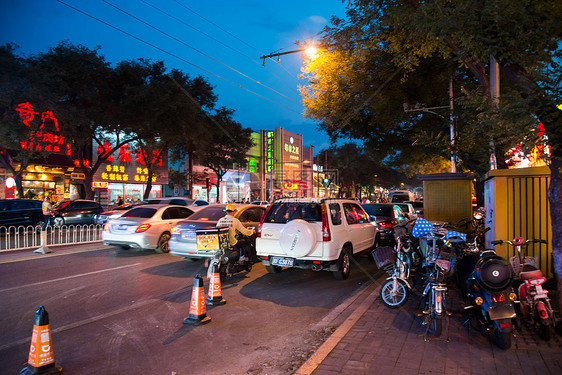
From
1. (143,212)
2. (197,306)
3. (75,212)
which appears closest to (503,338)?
(197,306)

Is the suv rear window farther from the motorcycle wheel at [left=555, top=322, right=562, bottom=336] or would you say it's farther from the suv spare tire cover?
the motorcycle wheel at [left=555, top=322, right=562, bottom=336]

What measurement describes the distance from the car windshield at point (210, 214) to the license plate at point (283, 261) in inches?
112

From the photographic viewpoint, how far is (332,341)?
4.52m

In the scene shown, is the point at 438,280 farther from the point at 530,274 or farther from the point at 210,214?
the point at 210,214

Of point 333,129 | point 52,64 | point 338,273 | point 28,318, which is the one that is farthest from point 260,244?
point 52,64

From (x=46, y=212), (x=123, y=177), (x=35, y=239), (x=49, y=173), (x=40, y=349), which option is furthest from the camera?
(x=123, y=177)

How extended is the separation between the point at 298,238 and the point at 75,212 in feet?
55.6

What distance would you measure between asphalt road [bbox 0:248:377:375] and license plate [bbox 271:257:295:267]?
1.65 ft

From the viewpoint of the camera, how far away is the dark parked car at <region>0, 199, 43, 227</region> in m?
16.3

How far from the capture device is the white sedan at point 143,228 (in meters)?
11.0

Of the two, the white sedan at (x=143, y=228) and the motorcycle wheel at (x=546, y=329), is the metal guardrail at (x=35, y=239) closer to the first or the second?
the white sedan at (x=143, y=228)

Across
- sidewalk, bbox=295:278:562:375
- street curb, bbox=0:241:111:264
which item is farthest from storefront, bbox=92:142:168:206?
sidewalk, bbox=295:278:562:375

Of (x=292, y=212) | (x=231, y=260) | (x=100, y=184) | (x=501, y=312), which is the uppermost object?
(x=100, y=184)

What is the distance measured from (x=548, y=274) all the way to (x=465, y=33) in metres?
4.27
